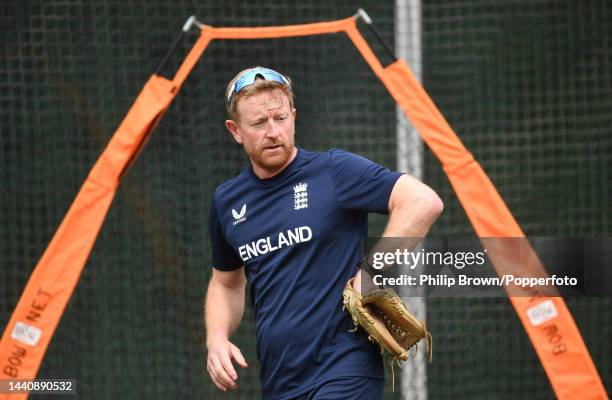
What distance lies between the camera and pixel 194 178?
17.9 ft

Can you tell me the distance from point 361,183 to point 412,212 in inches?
8.6

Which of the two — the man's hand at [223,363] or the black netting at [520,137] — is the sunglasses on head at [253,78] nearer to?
the man's hand at [223,363]

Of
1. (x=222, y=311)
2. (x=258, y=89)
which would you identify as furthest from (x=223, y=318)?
(x=258, y=89)

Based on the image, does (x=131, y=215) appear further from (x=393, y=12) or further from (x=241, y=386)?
(x=393, y=12)

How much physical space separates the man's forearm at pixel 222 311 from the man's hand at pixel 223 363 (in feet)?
0.27

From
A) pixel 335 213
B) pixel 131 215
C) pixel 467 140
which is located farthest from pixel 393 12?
pixel 335 213

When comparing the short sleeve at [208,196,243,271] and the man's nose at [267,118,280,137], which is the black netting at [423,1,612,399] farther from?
the man's nose at [267,118,280,137]

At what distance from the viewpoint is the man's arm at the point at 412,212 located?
291cm

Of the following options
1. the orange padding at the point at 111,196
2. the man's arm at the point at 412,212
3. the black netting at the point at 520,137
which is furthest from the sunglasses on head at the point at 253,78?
the black netting at the point at 520,137

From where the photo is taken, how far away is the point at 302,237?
3.09 metres

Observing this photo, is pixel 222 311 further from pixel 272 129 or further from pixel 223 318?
pixel 272 129

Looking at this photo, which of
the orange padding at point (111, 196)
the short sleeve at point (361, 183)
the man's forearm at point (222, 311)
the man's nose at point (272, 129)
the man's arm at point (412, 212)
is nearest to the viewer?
the man's arm at point (412, 212)

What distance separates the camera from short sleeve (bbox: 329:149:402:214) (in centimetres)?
302

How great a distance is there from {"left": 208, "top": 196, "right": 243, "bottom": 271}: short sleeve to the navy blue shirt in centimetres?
21
